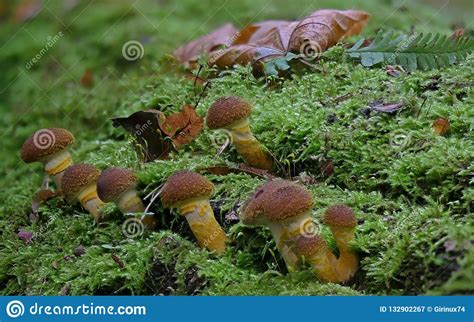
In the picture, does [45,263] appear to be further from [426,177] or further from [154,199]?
[426,177]

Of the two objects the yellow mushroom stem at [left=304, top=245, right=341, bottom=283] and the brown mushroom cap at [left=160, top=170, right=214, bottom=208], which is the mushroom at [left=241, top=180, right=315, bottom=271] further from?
the brown mushroom cap at [left=160, top=170, right=214, bottom=208]

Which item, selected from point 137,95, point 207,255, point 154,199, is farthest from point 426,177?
point 137,95

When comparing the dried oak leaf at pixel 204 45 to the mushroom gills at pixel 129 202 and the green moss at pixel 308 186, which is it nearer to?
the green moss at pixel 308 186

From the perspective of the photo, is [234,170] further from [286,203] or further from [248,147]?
[286,203]

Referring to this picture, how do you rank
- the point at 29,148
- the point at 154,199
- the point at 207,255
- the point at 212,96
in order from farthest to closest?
the point at 212,96 → the point at 29,148 → the point at 154,199 → the point at 207,255

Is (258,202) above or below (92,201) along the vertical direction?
above

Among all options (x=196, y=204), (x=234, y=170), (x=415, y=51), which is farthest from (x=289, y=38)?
(x=196, y=204)

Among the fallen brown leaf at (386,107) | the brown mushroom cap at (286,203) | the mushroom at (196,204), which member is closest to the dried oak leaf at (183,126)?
the mushroom at (196,204)
